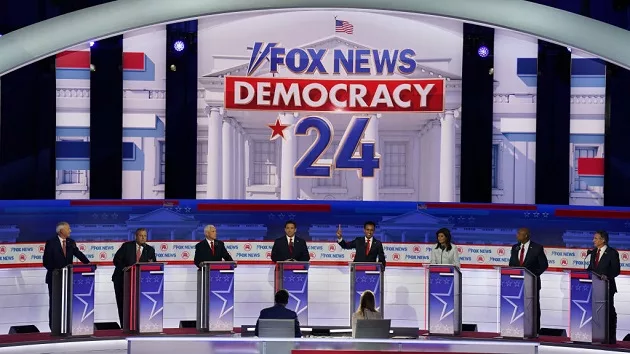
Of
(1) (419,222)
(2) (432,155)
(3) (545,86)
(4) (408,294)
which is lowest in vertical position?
(4) (408,294)

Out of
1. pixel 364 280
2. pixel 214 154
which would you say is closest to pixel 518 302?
pixel 364 280

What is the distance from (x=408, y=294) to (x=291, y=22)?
4376 millimetres

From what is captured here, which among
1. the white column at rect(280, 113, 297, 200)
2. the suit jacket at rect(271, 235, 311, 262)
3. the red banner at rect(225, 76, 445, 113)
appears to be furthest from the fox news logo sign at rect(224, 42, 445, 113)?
the suit jacket at rect(271, 235, 311, 262)

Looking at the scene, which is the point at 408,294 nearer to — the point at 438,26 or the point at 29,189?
the point at 438,26

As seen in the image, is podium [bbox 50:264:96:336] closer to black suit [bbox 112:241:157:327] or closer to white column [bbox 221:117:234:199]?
black suit [bbox 112:241:157:327]

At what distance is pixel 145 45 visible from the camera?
1298 centimetres

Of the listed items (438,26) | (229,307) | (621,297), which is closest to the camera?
(229,307)

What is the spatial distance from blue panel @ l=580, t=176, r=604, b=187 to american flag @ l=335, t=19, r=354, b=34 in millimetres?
4057

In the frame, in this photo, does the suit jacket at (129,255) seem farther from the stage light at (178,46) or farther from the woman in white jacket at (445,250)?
the stage light at (178,46)

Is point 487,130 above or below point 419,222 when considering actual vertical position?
above

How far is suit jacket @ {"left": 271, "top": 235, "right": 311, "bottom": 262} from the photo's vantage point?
11117 mm

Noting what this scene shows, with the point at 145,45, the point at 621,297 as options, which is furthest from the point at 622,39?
the point at 145,45

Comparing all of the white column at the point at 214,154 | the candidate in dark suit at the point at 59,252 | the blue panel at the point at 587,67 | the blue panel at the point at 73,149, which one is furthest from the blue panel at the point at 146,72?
the blue panel at the point at 587,67

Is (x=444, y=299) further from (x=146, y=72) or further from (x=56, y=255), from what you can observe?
(x=146, y=72)
